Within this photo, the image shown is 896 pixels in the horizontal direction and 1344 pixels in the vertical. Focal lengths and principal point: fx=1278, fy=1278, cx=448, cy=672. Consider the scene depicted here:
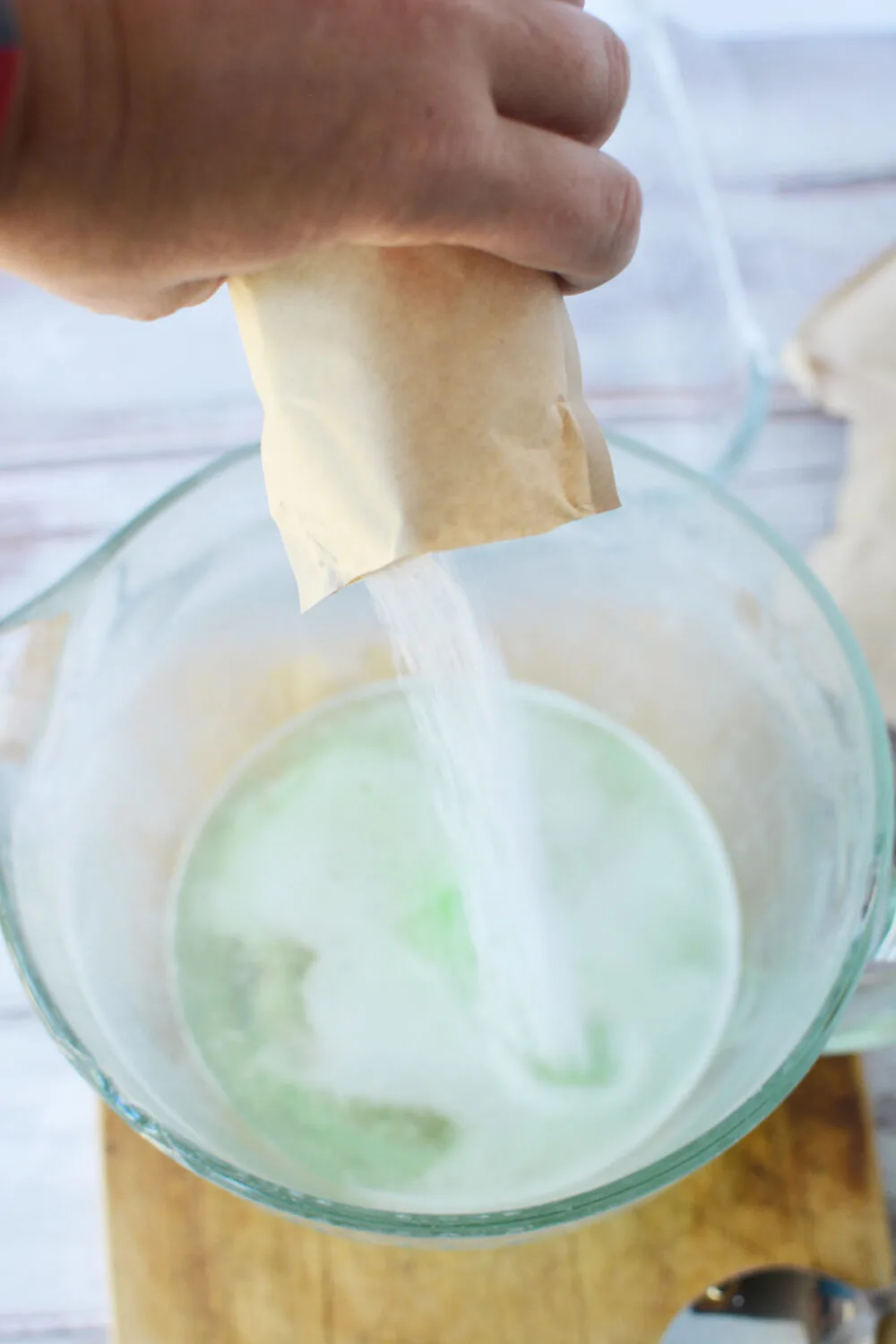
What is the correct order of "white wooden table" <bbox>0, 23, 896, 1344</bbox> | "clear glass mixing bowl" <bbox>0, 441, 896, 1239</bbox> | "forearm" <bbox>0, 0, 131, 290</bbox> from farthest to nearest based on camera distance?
"white wooden table" <bbox>0, 23, 896, 1344</bbox>
"clear glass mixing bowl" <bbox>0, 441, 896, 1239</bbox>
"forearm" <bbox>0, 0, 131, 290</bbox>

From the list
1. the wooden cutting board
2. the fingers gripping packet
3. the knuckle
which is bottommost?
the wooden cutting board

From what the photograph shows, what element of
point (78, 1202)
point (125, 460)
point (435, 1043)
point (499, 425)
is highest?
point (499, 425)

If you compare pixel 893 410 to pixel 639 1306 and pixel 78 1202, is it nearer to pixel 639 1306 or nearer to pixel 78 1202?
pixel 639 1306

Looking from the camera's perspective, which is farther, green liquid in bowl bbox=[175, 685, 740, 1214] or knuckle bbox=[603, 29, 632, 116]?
green liquid in bowl bbox=[175, 685, 740, 1214]

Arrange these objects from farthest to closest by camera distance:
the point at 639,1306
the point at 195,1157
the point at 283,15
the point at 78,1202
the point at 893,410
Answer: the point at 893,410 → the point at 78,1202 → the point at 639,1306 → the point at 195,1157 → the point at 283,15

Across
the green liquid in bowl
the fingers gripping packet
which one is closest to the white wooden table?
the green liquid in bowl

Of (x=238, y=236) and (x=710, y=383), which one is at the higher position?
(x=238, y=236)

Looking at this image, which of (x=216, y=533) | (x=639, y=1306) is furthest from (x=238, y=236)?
(x=639, y=1306)

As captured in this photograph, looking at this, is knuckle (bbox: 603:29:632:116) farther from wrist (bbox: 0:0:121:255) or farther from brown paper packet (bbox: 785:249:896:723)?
brown paper packet (bbox: 785:249:896:723)
